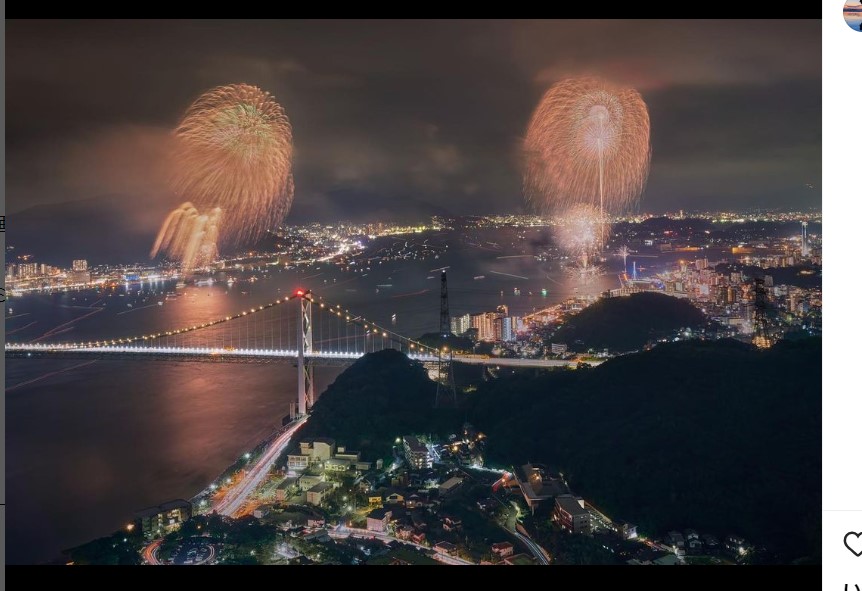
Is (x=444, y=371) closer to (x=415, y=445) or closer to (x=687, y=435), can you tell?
(x=415, y=445)

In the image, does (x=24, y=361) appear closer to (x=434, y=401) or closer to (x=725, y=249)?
(x=434, y=401)

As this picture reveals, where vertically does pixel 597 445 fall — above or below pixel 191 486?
above

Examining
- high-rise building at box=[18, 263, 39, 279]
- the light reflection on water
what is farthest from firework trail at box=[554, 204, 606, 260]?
high-rise building at box=[18, 263, 39, 279]

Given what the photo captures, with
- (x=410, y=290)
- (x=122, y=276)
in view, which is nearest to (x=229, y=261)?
(x=122, y=276)

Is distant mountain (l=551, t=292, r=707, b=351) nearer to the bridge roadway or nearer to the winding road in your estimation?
the bridge roadway

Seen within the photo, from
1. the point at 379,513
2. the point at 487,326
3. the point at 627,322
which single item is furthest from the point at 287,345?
the point at 379,513
